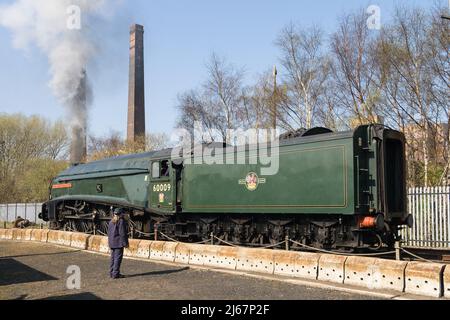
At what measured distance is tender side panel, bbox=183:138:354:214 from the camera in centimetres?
1115

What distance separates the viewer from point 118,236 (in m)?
10.1

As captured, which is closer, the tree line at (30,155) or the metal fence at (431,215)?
the metal fence at (431,215)

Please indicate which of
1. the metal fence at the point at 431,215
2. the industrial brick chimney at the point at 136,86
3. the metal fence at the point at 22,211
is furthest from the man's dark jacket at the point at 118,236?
the industrial brick chimney at the point at 136,86

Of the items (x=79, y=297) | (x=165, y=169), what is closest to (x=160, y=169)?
(x=165, y=169)

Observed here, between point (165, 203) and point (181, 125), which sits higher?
point (181, 125)

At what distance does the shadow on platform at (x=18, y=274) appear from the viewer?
9930mm

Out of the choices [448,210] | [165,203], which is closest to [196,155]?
Result: [165,203]

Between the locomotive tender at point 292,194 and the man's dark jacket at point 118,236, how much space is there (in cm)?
407

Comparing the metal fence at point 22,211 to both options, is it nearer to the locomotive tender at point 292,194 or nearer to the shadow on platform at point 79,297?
the locomotive tender at point 292,194

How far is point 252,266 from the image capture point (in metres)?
10.5

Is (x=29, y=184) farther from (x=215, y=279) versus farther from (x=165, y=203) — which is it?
(x=215, y=279)

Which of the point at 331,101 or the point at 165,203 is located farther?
the point at 331,101

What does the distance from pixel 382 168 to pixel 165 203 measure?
726 cm

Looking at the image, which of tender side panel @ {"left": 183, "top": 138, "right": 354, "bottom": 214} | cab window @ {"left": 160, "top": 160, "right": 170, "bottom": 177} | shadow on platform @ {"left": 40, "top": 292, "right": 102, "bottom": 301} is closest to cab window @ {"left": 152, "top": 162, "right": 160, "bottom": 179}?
cab window @ {"left": 160, "top": 160, "right": 170, "bottom": 177}
